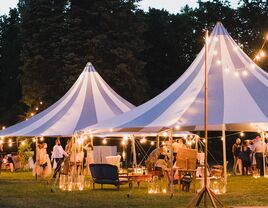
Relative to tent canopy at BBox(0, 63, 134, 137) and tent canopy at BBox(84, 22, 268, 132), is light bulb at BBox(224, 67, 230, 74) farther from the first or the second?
tent canopy at BBox(0, 63, 134, 137)

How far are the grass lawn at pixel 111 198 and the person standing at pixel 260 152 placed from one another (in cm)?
402

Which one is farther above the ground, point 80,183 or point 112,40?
point 112,40

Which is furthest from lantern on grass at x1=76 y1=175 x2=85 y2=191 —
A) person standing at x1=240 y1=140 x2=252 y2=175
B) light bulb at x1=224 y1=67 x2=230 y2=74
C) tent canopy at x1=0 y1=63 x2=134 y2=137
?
person standing at x1=240 y1=140 x2=252 y2=175

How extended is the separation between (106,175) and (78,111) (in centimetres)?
377

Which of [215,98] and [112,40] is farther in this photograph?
[112,40]

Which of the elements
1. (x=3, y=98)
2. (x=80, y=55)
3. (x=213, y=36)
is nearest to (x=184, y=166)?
(x=213, y=36)

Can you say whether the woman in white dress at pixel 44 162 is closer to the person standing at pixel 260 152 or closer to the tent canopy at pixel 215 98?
the tent canopy at pixel 215 98

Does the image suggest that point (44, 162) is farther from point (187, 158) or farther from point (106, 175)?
point (187, 158)

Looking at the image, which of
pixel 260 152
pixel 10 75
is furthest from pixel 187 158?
pixel 10 75

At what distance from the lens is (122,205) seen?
11648 mm

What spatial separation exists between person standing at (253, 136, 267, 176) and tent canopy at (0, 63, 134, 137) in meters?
4.72

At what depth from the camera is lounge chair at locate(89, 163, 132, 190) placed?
51.1ft

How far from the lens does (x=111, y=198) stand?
1324 cm

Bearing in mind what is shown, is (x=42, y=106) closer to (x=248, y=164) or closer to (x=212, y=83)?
(x=248, y=164)
